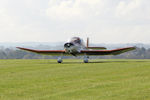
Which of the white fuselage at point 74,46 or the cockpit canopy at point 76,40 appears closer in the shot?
the white fuselage at point 74,46

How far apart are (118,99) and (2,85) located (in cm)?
→ 692

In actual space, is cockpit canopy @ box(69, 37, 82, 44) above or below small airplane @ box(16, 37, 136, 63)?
above

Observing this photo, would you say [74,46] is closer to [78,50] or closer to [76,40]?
[78,50]

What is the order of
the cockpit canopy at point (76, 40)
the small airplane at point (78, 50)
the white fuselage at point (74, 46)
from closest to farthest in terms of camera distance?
the white fuselage at point (74, 46), the small airplane at point (78, 50), the cockpit canopy at point (76, 40)

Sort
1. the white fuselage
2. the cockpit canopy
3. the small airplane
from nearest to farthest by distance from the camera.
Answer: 1. the white fuselage
2. the small airplane
3. the cockpit canopy

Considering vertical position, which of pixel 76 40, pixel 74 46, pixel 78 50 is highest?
pixel 76 40

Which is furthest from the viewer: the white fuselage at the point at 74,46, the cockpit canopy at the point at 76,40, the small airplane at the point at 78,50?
the cockpit canopy at the point at 76,40

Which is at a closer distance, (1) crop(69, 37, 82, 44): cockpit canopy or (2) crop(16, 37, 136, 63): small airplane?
(2) crop(16, 37, 136, 63): small airplane

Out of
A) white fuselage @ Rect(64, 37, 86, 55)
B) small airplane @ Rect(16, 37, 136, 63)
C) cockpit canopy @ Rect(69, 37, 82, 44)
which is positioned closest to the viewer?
white fuselage @ Rect(64, 37, 86, 55)

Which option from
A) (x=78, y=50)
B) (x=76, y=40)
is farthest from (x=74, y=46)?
(x=76, y=40)

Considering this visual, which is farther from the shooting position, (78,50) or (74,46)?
A: (78,50)

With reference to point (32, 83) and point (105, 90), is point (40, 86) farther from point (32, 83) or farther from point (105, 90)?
point (105, 90)

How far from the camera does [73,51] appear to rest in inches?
1556

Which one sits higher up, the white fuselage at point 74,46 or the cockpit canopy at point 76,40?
the cockpit canopy at point 76,40
